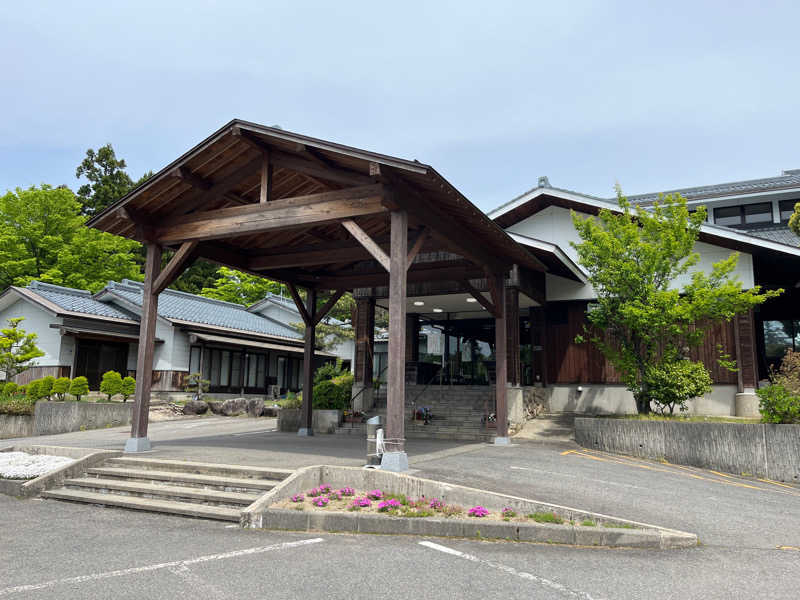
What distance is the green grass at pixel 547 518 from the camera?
5816 millimetres

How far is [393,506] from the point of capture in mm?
6293

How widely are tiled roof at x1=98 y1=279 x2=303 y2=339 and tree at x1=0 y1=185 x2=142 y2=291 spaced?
4.88 meters

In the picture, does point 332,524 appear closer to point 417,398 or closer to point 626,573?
point 626,573

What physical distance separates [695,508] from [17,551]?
7.23 m

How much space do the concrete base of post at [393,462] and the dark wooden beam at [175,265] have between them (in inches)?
207

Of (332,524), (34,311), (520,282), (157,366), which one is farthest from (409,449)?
(34,311)

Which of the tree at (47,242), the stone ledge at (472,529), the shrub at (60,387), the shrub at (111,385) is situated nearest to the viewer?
the stone ledge at (472,529)

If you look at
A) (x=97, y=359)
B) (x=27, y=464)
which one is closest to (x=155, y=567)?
(x=27, y=464)

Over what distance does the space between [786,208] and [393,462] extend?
16.6 meters

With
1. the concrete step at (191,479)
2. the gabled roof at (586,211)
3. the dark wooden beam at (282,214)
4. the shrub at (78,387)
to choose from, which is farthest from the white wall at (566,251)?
the shrub at (78,387)

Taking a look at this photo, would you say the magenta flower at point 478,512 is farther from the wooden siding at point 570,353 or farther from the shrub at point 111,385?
the shrub at point 111,385

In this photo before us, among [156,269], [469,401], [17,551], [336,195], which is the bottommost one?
[17,551]

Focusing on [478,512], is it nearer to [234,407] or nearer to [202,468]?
[202,468]

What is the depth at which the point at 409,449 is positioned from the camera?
1063 centimetres
